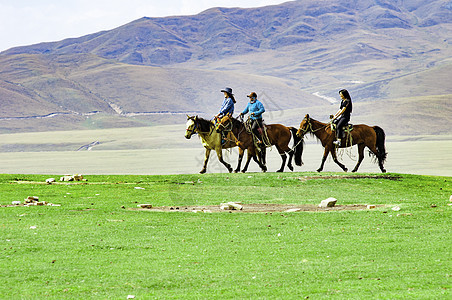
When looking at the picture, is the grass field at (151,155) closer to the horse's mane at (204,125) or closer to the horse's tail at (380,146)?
the horse's tail at (380,146)

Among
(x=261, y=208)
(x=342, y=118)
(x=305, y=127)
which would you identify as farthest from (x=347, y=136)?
(x=261, y=208)

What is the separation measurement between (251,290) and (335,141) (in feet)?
66.3

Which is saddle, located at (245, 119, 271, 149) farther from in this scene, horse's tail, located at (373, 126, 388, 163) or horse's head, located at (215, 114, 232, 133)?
horse's tail, located at (373, 126, 388, 163)

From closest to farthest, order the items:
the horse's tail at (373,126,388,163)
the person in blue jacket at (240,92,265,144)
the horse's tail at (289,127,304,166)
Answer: the person in blue jacket at (240,92,265,144), the horse's tail at (289,127,304,166), the horse's tail at (373,126,388,163)

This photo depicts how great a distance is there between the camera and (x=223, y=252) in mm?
12195

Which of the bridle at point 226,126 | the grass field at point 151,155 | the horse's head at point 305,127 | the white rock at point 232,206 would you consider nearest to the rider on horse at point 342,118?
the grass field at point 151,155

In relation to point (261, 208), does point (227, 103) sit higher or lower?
higher

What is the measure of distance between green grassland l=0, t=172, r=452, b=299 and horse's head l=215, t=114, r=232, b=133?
26.2ft

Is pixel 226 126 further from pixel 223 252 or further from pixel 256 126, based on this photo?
pixel 223 252

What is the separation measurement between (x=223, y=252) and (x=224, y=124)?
1691 centimetres

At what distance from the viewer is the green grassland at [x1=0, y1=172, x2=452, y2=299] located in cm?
966

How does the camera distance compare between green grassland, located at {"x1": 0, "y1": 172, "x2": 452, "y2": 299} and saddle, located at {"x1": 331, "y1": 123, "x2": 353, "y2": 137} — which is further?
saddle, located at {"x1": 331, "y1": 123, "x2": 353, "y2": 137}

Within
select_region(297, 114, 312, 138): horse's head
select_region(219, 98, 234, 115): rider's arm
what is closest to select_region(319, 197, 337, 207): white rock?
select_region(297, 114, 312, 138): horse's head

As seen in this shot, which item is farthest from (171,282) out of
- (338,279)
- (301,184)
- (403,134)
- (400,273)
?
(403,134)
